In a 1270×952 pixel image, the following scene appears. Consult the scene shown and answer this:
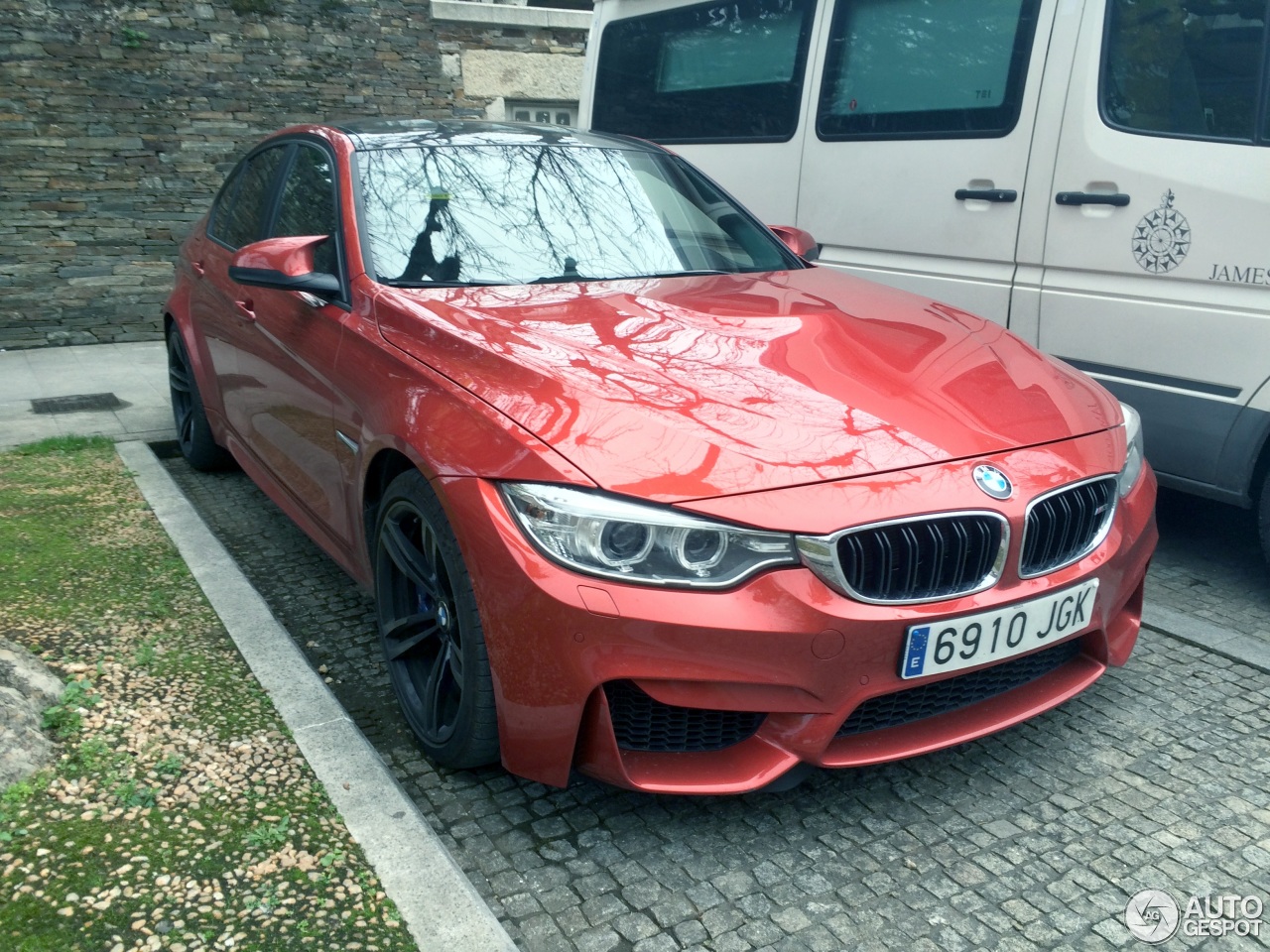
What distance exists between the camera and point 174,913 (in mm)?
2189

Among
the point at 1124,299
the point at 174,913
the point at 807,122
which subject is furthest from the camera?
the point at 807,122

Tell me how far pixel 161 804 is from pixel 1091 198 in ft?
11.6

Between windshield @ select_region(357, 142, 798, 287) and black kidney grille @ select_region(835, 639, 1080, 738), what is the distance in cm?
159

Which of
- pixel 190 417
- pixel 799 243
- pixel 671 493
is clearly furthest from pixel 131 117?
pixel 671 493

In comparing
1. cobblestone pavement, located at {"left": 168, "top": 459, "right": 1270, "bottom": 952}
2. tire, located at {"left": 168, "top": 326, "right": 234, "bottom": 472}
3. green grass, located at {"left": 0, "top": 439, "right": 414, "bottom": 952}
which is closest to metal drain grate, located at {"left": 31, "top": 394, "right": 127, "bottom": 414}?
tire, located at {"left": 168, "top": 326, "right": 234, "bottom": 472}

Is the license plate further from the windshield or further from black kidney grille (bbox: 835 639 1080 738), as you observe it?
the windshield

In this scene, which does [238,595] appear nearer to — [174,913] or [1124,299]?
[174,913]

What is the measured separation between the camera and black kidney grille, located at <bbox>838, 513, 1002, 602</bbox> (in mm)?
2303

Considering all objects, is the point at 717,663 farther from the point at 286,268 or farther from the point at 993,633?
the point at 286,268

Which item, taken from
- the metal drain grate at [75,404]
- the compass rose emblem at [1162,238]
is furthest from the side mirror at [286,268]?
the metal drain grate at [75,404]

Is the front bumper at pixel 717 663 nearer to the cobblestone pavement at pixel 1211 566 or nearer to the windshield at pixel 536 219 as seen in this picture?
the windshield at pixel 536 219

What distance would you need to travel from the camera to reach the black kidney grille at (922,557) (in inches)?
90.7

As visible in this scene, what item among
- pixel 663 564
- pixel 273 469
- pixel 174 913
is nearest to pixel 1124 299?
pixel 663 564

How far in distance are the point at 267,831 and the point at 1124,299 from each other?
330 centimetres
